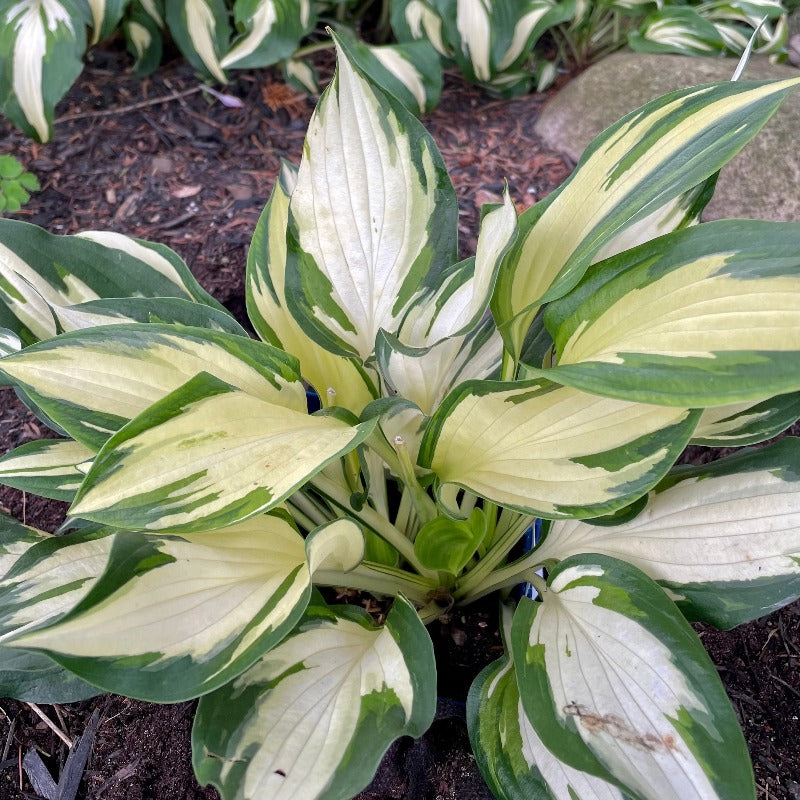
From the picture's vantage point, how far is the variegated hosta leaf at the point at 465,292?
66cm

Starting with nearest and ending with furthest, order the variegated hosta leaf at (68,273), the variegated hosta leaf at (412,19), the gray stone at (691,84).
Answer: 1. the variegated hosta leaf at (68,273)
2. the gray stone at (691,84)
3. the variegated hosta leaf at (412,19)

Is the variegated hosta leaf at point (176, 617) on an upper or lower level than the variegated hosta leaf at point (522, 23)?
lower

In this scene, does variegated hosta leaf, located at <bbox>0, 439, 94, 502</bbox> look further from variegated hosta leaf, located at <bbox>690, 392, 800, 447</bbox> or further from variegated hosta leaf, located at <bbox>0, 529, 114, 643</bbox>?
variegated hosta leaf, located at <bbox>690, 392, 800, 447</bbox>

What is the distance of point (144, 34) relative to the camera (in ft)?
6.31

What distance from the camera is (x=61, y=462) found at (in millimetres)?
828

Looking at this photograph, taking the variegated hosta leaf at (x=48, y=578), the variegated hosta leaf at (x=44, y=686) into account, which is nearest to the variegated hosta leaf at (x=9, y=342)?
the variegated hosta leaf at (x=48, y=578)

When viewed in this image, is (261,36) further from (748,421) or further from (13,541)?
(748,421)

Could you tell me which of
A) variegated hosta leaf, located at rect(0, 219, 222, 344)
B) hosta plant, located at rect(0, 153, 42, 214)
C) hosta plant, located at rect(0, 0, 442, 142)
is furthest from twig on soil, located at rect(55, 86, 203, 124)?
variegated hosta leaf, located at rect(0, 219, 222, 344)

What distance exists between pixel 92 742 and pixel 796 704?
37.5 inches

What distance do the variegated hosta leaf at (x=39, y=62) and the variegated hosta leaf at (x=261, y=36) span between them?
0.35m

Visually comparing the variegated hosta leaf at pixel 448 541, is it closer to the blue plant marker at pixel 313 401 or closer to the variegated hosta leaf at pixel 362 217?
the variegated hosta leaf at pixel 362 217

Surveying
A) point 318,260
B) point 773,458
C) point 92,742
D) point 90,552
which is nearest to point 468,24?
point 318,260

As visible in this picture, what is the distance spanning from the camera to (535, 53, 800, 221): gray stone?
161cm

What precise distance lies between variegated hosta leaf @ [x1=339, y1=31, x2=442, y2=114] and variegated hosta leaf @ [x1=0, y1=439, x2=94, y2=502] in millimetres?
1260
